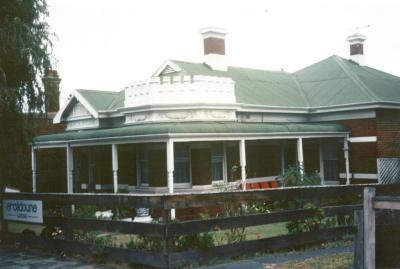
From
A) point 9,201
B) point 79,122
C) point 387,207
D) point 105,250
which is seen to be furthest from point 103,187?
point 387,207

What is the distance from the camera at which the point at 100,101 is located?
22828mm

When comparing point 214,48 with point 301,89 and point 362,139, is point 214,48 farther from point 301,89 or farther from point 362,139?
point 362,139

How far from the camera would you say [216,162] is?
18.6 meters

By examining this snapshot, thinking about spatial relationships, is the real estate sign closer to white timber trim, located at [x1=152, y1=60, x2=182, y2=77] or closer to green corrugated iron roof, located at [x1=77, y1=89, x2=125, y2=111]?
green corrugated iron roof, located at [x1=77, y1=89, x2=125, y2=111]

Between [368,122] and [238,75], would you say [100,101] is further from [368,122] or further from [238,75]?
[368,122]

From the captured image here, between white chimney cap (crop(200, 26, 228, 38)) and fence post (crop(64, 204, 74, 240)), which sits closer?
fence post (crop(64, 204, 74, 240))

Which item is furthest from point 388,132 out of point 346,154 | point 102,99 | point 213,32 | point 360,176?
point 102,99

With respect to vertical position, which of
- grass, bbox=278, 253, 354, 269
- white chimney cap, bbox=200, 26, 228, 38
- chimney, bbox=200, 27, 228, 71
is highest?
white chimney cap, bbox=200, 26, 228, 38

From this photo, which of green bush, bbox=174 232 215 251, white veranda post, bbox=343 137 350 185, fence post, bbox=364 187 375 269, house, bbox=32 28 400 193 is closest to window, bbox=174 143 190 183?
house, bbox=32 28 400 193

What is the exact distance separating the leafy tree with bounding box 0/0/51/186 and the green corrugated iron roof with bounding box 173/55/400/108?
9924 millimetres

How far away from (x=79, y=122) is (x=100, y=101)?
1528 mm

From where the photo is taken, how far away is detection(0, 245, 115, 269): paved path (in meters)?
8.02

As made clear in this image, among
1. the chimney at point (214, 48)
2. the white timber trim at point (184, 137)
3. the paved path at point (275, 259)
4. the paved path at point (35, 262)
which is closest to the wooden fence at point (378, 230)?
the paved path at point (275, 259)

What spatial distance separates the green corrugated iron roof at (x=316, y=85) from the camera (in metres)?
20.8
